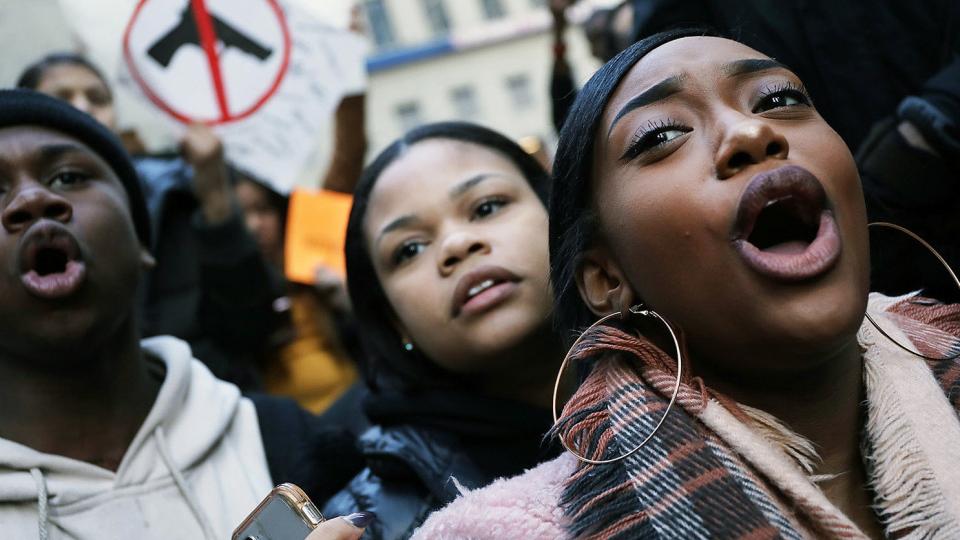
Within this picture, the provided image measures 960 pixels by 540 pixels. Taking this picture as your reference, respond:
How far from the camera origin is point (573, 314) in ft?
5.34

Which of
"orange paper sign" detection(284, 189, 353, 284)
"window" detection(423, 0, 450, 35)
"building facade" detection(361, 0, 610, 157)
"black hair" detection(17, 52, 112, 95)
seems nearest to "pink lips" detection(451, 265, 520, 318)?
"orange paper sign" detection(284, 189, 353, 284)

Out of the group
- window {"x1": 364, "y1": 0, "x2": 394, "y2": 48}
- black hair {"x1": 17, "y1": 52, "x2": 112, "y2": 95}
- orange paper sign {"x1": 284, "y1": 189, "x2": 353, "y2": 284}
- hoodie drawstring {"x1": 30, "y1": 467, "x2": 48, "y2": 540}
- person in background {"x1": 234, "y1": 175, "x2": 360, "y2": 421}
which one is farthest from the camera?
window {"x1": 364, "y1": 0, "x2": 394, "y2": 48}

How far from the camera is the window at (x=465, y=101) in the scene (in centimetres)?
2270

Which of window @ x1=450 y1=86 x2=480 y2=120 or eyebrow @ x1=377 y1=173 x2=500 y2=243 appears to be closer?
eyebrow @ x1=377 y1=173 x2=500 y2=243

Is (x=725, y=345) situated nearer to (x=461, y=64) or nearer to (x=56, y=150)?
(x=56, y=150)

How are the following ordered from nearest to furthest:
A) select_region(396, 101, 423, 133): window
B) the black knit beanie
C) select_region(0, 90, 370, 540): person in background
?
select_region(0, 90, 370, 540): person in background, the black knit beanie, select_region(396, 101, 423, 133): window

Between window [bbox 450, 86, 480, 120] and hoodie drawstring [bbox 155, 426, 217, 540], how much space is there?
21.1m

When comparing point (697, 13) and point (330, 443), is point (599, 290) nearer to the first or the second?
point (330, 443)

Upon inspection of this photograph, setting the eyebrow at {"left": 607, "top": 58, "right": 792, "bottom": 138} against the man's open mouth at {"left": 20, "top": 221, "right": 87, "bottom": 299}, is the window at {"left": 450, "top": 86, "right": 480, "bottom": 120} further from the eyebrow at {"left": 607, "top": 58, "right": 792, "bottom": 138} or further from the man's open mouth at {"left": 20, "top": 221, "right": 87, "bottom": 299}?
the eyebrow at {"left": 607, "top": 58, "right": 792, "bottom": 138}

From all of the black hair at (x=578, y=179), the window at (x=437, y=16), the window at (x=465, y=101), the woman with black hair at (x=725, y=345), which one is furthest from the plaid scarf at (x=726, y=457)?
→ the window at (x=437, y=16)

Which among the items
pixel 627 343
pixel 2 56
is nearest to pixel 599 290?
pixel 627 343

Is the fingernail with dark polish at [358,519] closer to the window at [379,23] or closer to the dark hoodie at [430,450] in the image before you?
the dark hoodie at [430,450]

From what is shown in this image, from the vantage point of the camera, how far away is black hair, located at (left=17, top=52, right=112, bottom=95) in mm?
3107

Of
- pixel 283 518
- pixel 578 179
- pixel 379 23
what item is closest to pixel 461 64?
pixel 379 23
